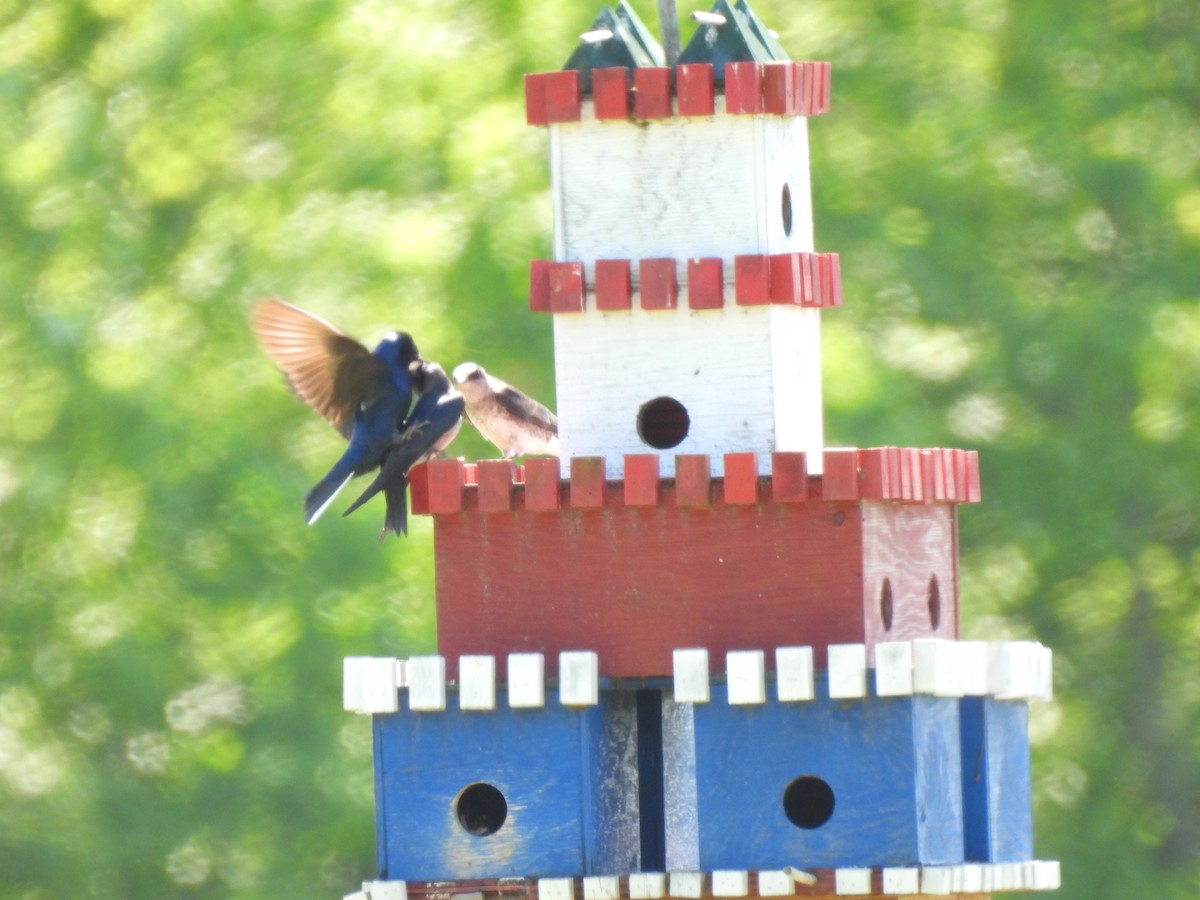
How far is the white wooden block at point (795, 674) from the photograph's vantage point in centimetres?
639

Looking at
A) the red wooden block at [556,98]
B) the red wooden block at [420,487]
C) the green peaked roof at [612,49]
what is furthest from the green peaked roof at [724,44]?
the red wooden block at [420,487]

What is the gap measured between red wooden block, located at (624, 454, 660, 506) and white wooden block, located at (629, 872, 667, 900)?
2.85 feet

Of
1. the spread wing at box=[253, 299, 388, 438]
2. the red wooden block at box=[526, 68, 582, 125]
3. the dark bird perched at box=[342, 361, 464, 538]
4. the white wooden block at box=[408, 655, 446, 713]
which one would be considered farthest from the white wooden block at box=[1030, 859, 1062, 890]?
the spread wing at box=[253, 299, 388, 438]

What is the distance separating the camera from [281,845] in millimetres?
13992

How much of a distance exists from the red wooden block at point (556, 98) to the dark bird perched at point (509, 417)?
6.81 feet

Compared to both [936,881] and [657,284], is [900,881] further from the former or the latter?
[657,284]

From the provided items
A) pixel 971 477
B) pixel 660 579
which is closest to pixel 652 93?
pixel 660 579

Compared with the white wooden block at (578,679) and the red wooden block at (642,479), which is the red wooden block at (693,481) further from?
the white wooden block at (578,679)

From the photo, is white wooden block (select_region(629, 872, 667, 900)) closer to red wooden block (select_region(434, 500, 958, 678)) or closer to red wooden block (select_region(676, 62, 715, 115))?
red wooden block (select_region(434, 500, 958, 678))

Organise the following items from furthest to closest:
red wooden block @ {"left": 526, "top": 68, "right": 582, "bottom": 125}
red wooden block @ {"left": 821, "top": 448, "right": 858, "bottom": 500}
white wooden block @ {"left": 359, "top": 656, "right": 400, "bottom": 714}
Answer: red wooden block @ {"left": 526, "top": 68, "right": 582, "bottom": 125} < white wooden block @ {"left": 359, "top": 656, "right": 400, "bottom": 714} < red wooden block @ {"left": 821, "top": 448, "right": 858, "bottom": 500}

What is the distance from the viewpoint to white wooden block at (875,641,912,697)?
6344mm

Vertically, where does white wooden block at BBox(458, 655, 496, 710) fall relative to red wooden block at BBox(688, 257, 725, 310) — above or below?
below

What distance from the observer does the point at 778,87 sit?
22.3 feet

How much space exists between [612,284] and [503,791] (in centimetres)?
124
